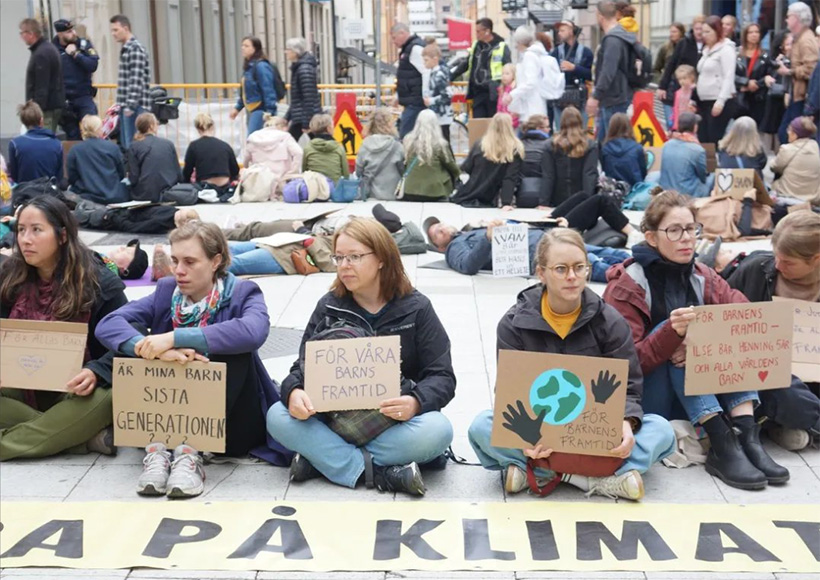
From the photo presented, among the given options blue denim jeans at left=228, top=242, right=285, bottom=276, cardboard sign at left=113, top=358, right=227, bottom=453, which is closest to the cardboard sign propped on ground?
blue denim jeans at left=228, top=242, right=285, bottom=276

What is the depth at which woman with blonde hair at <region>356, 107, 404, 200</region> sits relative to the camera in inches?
577

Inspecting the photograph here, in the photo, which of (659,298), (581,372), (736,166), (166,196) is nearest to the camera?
(581,372)

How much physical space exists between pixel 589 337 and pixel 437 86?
11.9 meters

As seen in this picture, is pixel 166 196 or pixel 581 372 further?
pixel 166 196

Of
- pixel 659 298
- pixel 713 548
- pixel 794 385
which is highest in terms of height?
pixel 659 298

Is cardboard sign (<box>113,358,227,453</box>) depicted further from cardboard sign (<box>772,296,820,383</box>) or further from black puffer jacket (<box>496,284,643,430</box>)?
cardboard sign (<box>772,296,820,383</box>)

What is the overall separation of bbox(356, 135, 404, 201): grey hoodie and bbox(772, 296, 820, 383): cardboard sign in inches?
366

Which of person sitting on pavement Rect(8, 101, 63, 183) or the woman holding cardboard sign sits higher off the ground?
person sitting on pavement Rect(8, 101, 63, 183)

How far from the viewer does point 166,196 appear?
13.8 m

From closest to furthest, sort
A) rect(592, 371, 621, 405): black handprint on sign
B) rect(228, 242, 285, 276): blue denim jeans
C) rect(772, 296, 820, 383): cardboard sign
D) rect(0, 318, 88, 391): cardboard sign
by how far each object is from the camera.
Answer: rect(592, 371, 621, 405): black handprint on sign
rect(0, 318, 88, 391): cardboard sign
rect(772, 296, 820, 383): cardboard sign
rect(228, 242, 285, 276): blue denim jeans

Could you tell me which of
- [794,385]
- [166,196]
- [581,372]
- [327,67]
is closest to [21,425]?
[581,372]

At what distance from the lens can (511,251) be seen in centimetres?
982

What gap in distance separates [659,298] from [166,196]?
927 centimetres

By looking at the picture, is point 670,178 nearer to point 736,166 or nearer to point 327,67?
point 736,166
